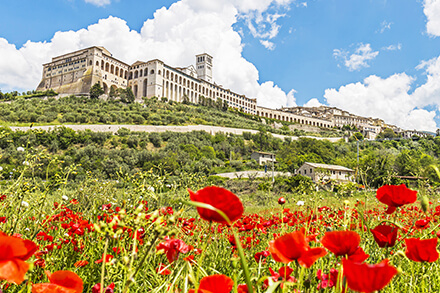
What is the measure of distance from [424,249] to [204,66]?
7506cm

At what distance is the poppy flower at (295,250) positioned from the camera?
65cm

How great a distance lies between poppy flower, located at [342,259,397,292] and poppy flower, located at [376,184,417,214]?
0.60 metres

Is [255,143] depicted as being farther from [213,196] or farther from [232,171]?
[213,196]

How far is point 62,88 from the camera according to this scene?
172ft

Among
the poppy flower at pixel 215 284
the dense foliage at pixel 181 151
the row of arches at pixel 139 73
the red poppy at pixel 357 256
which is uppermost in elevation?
the row of arches at pixel 139 73

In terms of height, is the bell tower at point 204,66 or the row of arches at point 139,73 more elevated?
the bell tower at point 204,66

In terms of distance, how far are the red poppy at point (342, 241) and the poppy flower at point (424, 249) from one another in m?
0.18

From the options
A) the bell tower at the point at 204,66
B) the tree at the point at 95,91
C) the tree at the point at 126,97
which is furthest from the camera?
the bell tower at the point at 204,66

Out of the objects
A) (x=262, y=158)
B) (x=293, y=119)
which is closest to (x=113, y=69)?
(x=262, y=158)

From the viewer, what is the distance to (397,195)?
95cm

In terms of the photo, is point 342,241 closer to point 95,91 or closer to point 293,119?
point 95,91

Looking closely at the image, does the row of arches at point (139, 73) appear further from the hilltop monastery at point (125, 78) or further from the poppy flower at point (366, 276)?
the poppy flower at point (366, 276)

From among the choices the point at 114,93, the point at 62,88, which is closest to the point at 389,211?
the point at 114,93

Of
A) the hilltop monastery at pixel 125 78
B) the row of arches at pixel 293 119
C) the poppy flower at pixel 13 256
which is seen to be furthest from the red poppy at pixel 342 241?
the row of arches at pixel 293 119
